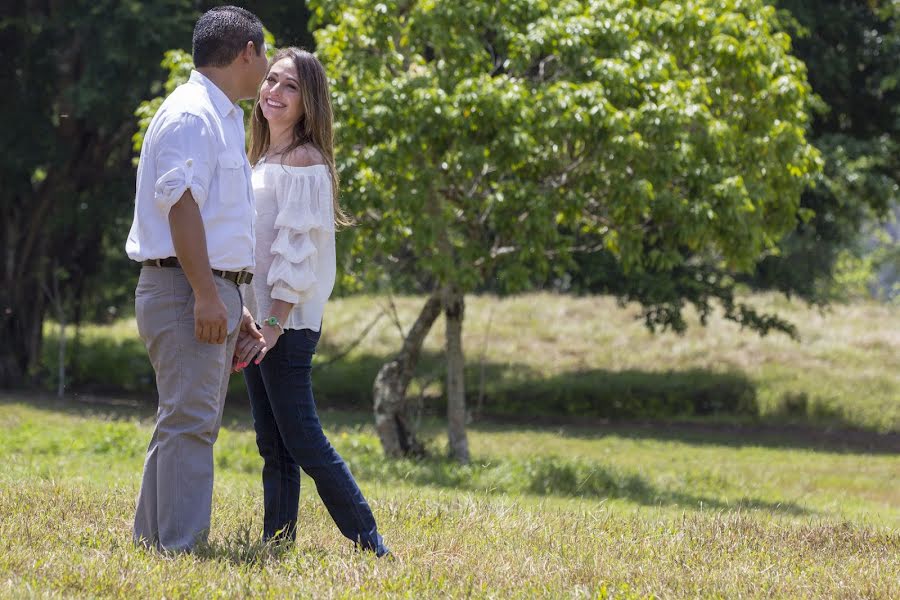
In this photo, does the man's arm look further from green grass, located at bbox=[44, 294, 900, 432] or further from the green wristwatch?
green grass, located at bbox=[44, 294, 900, 432]

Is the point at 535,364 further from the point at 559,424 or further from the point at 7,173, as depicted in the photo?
the point at 7,173

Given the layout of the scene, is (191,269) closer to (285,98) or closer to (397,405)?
(285,98)

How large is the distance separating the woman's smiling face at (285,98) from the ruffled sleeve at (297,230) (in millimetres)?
290

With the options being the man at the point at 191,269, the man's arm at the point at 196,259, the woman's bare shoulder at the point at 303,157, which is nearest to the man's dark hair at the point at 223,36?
the man at the point at 191,269

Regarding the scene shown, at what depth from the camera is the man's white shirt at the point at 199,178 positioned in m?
4.50

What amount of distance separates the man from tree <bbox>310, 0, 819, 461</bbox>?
6607 millimetres

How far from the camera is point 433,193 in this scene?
12.4 meters

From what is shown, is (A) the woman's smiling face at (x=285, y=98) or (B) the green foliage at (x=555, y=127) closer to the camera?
(A) the woman's smiling face at (x=285, y=98)

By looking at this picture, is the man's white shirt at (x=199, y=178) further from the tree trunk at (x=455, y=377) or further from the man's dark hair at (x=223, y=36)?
the tree trunk at (x=455, y=377)

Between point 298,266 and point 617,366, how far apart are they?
21.9 metres

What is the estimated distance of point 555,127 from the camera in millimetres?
11289

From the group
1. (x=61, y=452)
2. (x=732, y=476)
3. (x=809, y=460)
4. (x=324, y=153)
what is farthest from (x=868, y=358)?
(x=324, y=153)

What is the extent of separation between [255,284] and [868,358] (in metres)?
23.2

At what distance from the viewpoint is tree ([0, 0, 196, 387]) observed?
18375 millimetres
